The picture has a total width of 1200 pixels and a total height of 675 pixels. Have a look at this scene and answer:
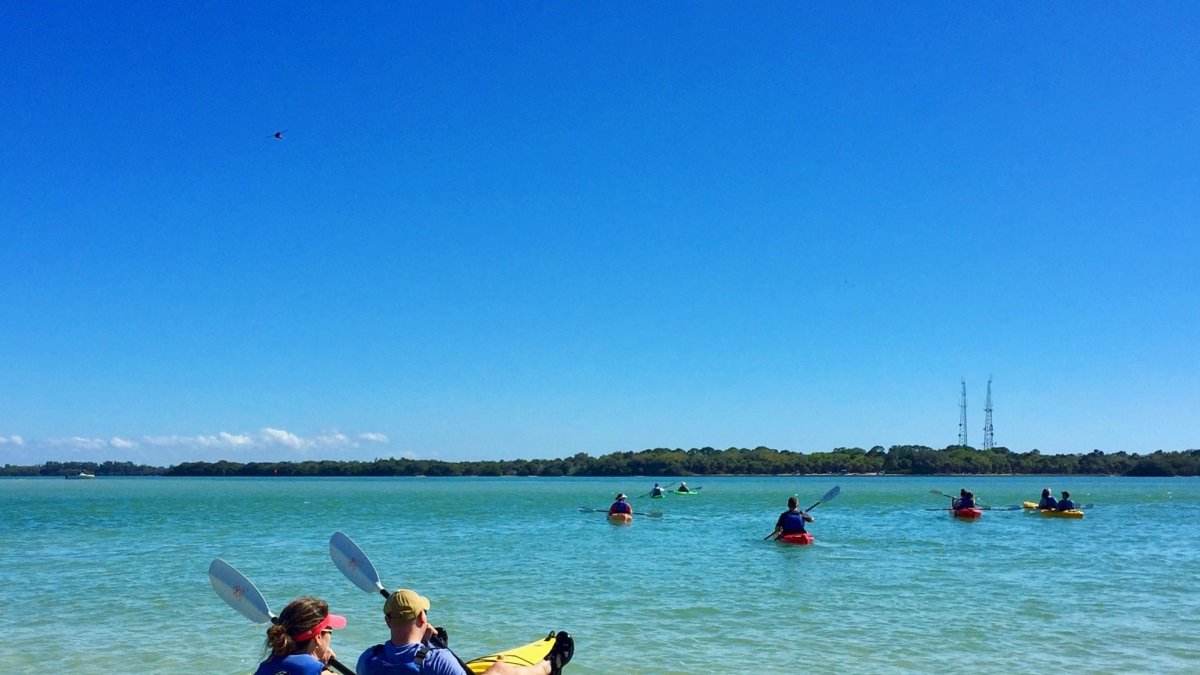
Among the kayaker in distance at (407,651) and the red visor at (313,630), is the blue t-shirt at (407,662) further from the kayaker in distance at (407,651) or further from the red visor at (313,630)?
the red visor at (313,630)

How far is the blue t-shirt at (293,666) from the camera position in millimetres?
5336

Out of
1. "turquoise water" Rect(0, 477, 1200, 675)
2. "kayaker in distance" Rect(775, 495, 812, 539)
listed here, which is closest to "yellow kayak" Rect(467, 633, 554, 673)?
"turquoise water" Rect(0, 477, 1200, 675)

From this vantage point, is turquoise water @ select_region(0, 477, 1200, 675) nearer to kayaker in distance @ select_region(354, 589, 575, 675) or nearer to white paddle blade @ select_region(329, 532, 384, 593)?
white paddle blade @ select_region(329, 532, 384, 593)

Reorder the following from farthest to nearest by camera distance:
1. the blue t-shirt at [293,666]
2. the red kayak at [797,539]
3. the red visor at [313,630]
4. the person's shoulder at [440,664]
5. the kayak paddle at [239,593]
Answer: the red kayak at [797,539]
the kayak paddle at [239,593]
the person's shoulder at [440,664]
the red visor at [313,630]
the blue t-shirt at [293,666]

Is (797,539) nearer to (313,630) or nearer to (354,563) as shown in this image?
(354,563)

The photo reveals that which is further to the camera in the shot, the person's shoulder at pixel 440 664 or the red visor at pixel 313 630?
the person's shoulder at pixel 440 664

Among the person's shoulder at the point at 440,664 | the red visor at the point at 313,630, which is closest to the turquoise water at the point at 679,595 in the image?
the person's shoulder at the point at 440,664

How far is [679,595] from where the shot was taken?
15.7m

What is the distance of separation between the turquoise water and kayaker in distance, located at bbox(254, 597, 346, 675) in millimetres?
5496

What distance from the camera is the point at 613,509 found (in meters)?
34.1

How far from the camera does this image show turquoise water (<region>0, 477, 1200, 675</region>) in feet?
36.7

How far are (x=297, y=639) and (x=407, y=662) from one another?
706 mm

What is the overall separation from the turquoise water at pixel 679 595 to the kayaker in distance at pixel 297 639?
216 inches

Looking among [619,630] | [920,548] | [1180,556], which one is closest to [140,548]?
[619,630]
